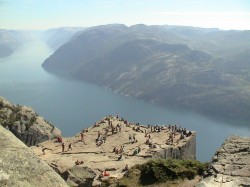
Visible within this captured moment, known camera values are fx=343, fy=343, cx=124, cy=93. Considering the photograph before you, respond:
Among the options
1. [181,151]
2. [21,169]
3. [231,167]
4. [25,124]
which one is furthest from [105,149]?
[21,169]

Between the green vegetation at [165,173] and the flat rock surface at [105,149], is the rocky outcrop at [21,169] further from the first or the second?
the flat rock surface at [105,149]

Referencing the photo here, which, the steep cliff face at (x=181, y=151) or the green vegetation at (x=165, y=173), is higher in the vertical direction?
the green vegetation at (x=165, y=173)

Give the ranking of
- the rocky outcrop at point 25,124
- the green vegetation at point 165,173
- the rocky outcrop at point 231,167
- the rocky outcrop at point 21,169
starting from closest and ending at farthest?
the rocky outcrop at point 21,169
the rocky outcrop at point 231,167
the green vegetation at point 165,173
the rocky outcrop at point 25,124

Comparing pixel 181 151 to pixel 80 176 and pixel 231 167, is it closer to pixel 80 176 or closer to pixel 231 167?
pixel 80 176

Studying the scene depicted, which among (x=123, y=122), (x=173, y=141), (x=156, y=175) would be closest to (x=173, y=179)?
(x=156, y=175)

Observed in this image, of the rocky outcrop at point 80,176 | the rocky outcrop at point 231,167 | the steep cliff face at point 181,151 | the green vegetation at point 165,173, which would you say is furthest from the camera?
the steep cliff face at point 181,151

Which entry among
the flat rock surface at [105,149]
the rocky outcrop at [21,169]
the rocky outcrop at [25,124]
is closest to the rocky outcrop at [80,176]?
the flat rock surface at [105,149]
